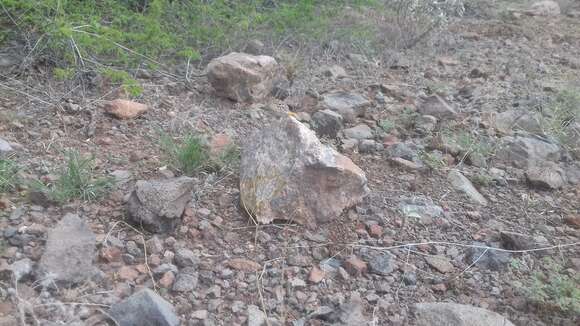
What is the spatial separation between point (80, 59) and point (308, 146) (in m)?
1.46

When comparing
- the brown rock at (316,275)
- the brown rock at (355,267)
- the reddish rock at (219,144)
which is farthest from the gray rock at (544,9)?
the brown rock at (316,275)

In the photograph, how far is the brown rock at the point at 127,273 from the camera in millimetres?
1878

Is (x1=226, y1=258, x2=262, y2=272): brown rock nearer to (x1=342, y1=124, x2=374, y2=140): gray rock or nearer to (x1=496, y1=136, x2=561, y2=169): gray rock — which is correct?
(x1=342, y1=124, x2=374, y2=140): gray rock

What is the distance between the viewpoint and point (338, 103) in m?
3.45

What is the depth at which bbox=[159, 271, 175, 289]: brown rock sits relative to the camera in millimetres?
1882

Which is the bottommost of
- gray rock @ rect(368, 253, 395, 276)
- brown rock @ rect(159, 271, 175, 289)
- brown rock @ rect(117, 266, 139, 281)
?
gray rock @ rect(368, 253, 395, 276)

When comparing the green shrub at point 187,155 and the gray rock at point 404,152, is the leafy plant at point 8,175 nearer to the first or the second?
the green shrub at point 187,155

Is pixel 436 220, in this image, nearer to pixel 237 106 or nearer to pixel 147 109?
pixel 237 106

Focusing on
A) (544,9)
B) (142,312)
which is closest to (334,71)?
(142,312)

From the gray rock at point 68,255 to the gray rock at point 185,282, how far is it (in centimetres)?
26

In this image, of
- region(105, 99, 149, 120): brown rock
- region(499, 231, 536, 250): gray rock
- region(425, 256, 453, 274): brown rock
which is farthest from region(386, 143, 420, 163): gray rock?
region(105, 99, 149, 120): brown rock

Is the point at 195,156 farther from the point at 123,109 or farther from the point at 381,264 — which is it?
the point at 381,264

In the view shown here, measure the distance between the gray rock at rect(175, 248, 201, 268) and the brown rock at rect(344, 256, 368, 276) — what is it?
530mm

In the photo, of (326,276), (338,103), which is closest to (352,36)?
(338,103)
